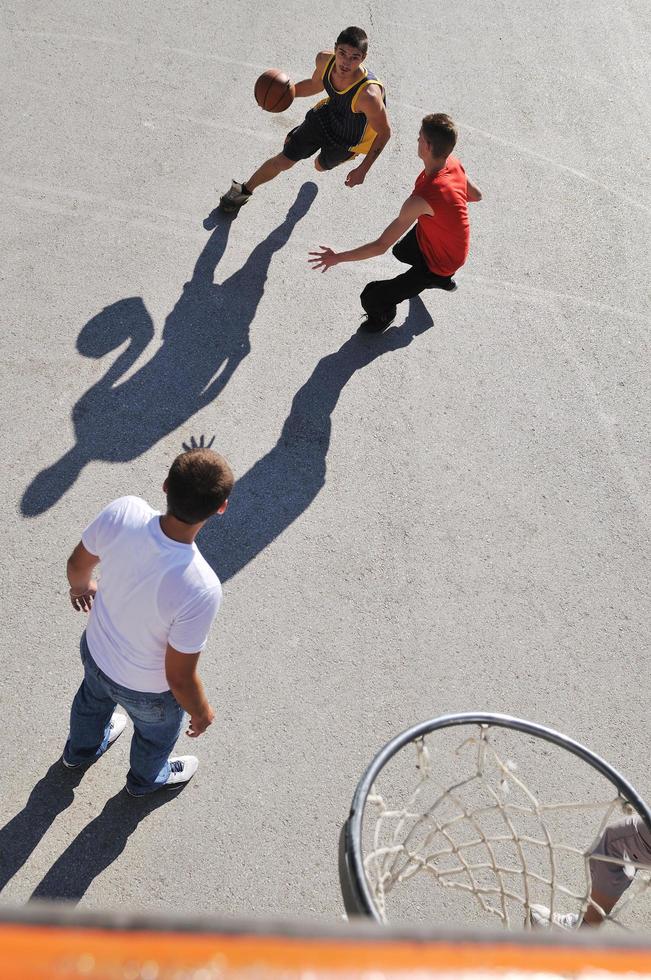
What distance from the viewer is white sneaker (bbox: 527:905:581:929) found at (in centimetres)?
405

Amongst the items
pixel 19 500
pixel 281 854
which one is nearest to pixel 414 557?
pixel 281 854

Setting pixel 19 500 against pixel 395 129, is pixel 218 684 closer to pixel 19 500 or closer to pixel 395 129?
pixel 19 500

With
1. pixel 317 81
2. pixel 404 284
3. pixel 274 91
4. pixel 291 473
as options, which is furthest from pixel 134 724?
pixel 274 91

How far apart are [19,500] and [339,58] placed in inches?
152

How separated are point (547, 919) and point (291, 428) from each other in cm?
346

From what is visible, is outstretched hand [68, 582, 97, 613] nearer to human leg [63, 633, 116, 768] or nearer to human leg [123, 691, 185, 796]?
human leg [63, 633, 116, 768]

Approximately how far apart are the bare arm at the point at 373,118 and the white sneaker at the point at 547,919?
5.25 meters

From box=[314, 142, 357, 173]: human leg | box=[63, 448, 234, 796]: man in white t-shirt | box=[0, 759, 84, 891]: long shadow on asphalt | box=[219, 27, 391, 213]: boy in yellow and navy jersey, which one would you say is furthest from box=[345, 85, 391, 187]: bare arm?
box=[0, 759, 84, 891]: long shadow on asphalt

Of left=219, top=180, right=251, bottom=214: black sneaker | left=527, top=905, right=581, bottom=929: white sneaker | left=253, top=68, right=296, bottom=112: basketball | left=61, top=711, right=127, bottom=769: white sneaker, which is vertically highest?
left=253, top=68, right=296, bottom=112: basketball

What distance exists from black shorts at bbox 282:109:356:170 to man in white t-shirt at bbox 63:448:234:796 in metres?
4.39

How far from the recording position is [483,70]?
988 centimetres

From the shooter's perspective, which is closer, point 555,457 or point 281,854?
point 281,854

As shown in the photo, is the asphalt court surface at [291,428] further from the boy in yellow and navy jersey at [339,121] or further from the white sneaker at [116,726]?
the boy in yellow and navy jersey at [339,121]

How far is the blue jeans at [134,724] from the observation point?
3.75m
